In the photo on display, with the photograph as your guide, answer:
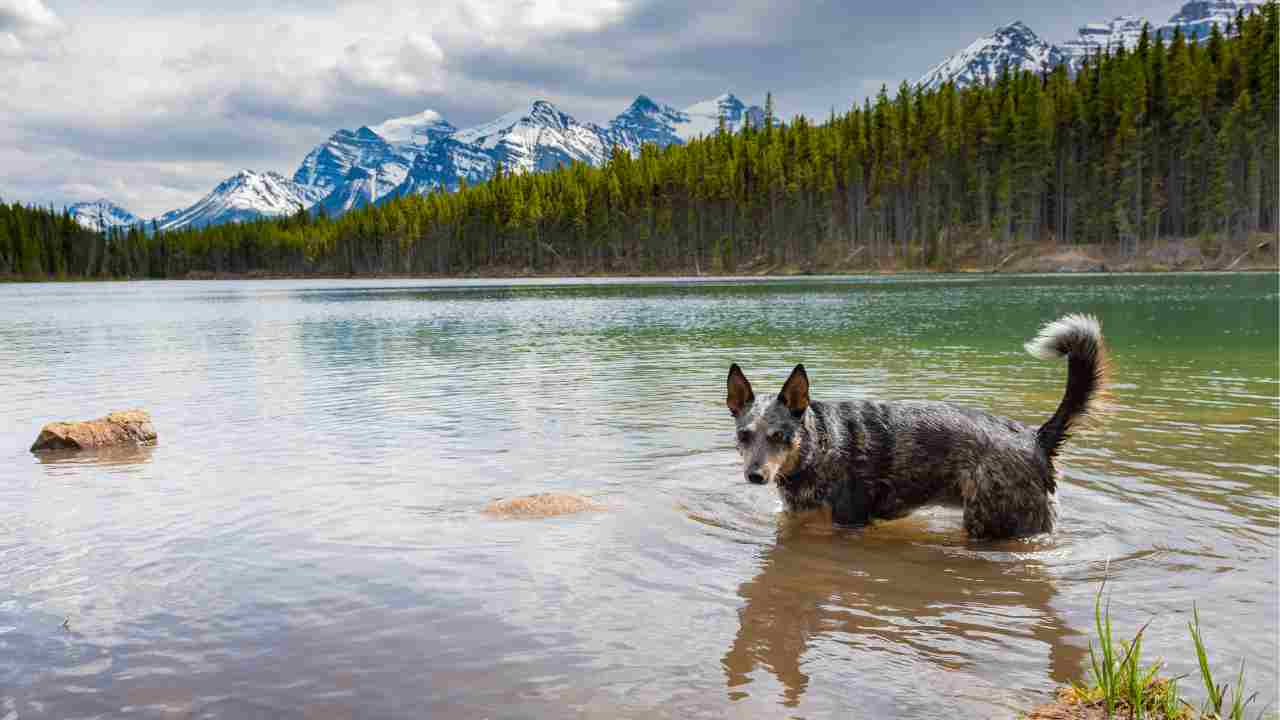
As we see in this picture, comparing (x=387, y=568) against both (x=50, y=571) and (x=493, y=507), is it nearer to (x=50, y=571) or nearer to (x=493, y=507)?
(x=493, y=507)

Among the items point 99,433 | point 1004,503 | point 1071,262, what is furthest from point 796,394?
point 1071,262

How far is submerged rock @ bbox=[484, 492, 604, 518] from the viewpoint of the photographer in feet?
32.4

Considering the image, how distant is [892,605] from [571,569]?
2870mm

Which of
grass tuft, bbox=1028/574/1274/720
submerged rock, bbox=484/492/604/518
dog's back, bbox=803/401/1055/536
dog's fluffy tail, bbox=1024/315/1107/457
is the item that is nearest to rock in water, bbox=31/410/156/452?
submerged rock, bbox=484/492/604/518

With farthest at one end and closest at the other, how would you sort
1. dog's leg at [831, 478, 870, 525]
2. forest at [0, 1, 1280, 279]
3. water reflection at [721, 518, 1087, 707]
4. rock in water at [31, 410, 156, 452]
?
forest at [0, 1, 1280, 279], rock in water at [31, 410, 156, 452], dog's leg at [831, 478, 870, 525], water reflection at [721, 518, 1087, 707]

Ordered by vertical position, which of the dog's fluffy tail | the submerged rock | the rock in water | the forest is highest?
the forest

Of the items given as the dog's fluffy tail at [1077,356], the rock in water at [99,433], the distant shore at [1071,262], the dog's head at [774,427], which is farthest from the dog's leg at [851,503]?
the distant shore at [1071,262]

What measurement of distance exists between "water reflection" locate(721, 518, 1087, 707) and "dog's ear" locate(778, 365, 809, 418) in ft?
4.53

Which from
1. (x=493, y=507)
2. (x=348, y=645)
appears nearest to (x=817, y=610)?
(x=348, y=645)

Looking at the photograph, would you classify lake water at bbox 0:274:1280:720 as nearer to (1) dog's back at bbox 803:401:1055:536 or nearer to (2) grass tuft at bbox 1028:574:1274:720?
(2) grass tuft at bbox 1028:574:1274:720

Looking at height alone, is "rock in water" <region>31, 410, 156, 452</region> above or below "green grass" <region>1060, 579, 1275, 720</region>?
above

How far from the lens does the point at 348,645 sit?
20.3 ft

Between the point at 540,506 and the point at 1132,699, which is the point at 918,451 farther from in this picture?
the point at 540,506

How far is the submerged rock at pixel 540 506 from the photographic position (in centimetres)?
987
